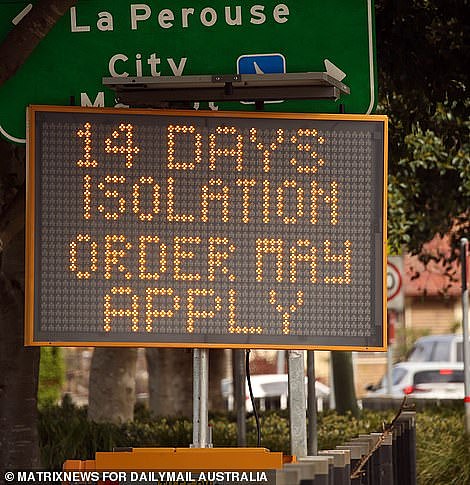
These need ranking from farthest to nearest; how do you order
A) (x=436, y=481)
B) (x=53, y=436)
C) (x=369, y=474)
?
1. (x=53, y=436)
2. (x=436, y=481)
3. (x=369, y=474)

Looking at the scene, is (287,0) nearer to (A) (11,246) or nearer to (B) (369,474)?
(B) (369,474)

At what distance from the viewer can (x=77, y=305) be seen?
6438 mm

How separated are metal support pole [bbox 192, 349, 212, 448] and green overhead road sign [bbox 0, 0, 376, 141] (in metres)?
1.31

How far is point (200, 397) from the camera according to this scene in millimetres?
6809

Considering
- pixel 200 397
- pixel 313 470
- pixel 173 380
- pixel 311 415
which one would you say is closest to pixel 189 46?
pixel 200 397

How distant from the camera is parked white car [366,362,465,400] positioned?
28.8 m

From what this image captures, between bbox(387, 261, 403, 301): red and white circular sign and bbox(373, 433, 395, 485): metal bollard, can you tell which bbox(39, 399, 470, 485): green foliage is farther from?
bbox(373, 433, 395, 485): metal bollard

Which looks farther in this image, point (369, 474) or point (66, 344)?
point (369, 474)

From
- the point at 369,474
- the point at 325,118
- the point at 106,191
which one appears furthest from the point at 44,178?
the point at 369,474

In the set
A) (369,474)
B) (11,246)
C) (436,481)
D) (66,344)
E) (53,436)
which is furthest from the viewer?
(53,436)

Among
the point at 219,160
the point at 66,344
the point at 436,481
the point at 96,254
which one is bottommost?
the point at 436,481

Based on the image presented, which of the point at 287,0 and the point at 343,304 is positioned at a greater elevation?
the point at 287,0

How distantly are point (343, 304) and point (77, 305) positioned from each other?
3.83 feet

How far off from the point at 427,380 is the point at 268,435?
657 inches
